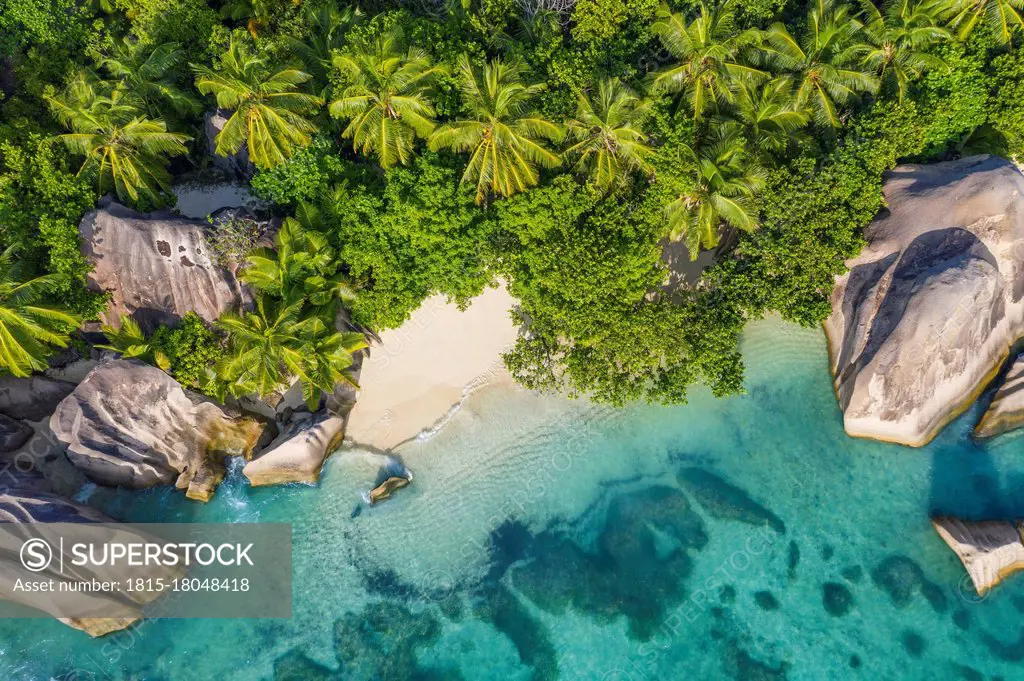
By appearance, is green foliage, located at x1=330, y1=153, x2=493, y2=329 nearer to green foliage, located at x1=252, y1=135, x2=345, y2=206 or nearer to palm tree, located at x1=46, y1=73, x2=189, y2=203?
green foliage, located at x1=252, y1=135, x2=345, y2=206

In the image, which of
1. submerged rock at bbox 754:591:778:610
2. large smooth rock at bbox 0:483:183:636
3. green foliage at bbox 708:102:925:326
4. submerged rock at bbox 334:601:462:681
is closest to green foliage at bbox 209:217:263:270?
large smooth rock at bbox 0:483:183:636

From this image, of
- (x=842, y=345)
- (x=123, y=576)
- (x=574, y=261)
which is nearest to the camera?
(x=574, y=261)

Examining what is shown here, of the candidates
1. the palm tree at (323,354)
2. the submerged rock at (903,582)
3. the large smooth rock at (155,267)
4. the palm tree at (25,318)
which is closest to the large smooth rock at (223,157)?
the large smooth rock at (155,267)

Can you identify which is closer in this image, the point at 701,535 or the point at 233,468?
the point at 701,535

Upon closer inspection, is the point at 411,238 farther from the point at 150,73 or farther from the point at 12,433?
the point at 12,433

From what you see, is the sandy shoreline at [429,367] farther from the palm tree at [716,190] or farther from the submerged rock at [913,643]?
the submerged rock at [913,643]

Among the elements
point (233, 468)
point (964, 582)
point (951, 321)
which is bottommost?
point (964, 582)

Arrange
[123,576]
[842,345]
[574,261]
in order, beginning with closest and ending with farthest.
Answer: [574,261]
[123,576]
[842,345]

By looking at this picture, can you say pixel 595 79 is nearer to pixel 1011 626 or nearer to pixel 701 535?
pixel 701 535

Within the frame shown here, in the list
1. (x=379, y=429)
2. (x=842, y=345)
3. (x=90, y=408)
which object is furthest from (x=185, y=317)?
(x=842, y=345)
